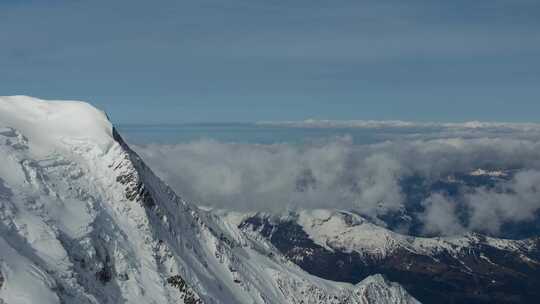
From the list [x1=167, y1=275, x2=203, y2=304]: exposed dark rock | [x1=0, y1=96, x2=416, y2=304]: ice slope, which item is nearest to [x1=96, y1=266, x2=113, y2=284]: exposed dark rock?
[x1=0, y1=96, x2=416, y2=304]: ice slope

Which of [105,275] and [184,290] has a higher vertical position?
[105,275]

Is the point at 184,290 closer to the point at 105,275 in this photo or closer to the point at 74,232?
the point at 105,275

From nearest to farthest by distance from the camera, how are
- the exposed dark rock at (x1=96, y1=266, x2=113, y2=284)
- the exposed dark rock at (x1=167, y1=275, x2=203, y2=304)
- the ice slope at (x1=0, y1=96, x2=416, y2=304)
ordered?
the ice slope at (x1=0, y1=96, x2=416, y2=304)
the exposed dark rock at (x1=96, y1=266, x2=113, y2=284)
the exposed dark rock at (x1=167, y1=275, x2=203, y2=304)

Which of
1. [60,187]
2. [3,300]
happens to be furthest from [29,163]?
[3,300]

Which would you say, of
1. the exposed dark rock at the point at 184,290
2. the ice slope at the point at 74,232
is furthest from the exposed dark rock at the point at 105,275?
the exposed dark rock at the point at 184,290

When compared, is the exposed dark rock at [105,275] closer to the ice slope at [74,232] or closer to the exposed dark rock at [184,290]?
the ice slope at [74,232]

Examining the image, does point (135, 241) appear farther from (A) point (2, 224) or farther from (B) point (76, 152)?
(A) point (2, 224)

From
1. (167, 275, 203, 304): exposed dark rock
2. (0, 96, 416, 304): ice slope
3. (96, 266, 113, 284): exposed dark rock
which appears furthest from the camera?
(167, 275, 203, 304): exposed dark rock

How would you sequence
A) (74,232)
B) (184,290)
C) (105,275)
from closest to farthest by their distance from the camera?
1. (74,232)
2. (105,275)
3. (184,290)

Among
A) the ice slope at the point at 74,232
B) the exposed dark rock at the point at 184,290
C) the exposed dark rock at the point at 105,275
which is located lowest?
the exposed dark rock at the point at 184,290

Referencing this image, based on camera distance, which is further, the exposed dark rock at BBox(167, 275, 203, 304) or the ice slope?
the exposed dark rock at BBox(167, 275, 203, 304)

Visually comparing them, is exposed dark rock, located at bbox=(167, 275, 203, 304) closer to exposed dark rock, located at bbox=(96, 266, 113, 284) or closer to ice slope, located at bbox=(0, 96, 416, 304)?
ice slope, located at bbox=(0, 96, 416, 304)

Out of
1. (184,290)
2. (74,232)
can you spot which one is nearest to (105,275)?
(74,232)
